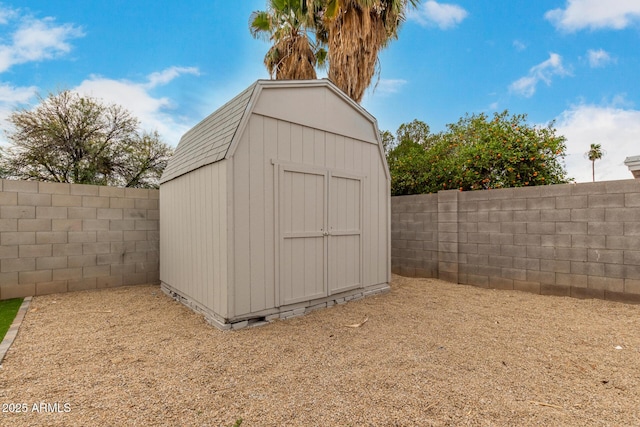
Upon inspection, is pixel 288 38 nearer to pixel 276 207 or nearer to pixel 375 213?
pixel 375 213

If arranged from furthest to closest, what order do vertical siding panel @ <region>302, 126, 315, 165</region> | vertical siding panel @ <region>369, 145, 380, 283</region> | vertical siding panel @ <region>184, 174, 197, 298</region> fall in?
1. vertical siding panel @ <region>369, 145, 380, 283</region>
2. vertical siding panel @ <region>184, 174, 197, 298</region>
3. vertical siding panel @ <region>302, 126, 315, 165</region>

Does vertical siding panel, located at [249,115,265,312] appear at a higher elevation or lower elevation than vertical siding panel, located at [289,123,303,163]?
lower

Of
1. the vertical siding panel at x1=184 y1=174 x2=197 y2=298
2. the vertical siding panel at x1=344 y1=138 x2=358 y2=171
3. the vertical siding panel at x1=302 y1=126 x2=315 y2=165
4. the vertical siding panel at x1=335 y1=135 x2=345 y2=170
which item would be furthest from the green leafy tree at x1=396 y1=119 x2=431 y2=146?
the vertical siding panel at x1=184 y1=174 x2=197 y2=298

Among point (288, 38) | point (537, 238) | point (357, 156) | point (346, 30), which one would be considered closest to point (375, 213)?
point (357, 156)

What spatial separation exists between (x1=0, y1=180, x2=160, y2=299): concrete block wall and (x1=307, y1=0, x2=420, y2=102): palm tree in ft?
15.2

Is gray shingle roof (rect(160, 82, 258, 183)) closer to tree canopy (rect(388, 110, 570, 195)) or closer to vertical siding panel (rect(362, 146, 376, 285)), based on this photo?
vertical siding panel (rect(362, 146, 376, 285))

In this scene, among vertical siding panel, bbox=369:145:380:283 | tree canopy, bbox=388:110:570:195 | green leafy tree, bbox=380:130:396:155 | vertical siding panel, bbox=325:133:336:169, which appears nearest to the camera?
vertical siding panel, bbox=325:133:336:169

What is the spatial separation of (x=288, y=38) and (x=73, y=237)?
6438 mm

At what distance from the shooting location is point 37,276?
4793 mm

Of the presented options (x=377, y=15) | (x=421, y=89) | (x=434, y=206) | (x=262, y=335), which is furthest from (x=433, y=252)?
(x=421, y=89)

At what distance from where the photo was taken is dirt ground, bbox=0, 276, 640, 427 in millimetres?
1835

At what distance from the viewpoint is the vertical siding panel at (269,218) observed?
11.7ft

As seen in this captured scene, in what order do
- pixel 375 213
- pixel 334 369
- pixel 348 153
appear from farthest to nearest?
pixel 375 213 < pixel 348 153 < pixel 334 369

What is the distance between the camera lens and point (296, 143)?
12.8ft
